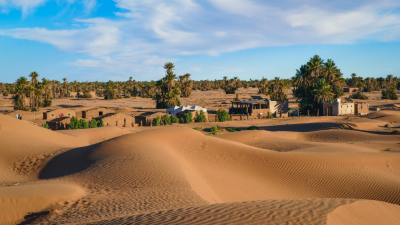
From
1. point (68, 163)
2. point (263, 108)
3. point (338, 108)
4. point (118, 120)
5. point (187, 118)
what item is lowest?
point (68, 163)

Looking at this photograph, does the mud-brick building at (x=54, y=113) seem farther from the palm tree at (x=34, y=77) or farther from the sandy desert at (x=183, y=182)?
the palm tree at (x=34, y=77)

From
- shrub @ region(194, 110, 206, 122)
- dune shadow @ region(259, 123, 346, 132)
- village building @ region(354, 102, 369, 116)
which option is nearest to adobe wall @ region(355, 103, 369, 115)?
village building @ region(354, 102, 369, 116)

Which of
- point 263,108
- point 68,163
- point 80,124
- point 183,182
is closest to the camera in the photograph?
point 183,182

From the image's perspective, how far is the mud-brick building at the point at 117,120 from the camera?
3338 cm

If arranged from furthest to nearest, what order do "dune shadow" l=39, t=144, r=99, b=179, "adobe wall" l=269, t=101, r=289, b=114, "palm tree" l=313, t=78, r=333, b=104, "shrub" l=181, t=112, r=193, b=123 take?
"adobe wall" l=269, t=101, r=289, b=114 < "palm tree" l=313, t=78, r=333, b=104 < "shrub" l=181, t=112, r=193, b=123 < "dune shadow" l=39, t=144, r=99, b=179

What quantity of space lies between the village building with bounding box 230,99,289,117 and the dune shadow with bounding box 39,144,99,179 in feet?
108

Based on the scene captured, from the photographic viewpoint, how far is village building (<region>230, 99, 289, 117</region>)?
46062 mm

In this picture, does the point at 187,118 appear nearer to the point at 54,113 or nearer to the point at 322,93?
the point at 54,113

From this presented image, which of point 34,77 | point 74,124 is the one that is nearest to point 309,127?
point 74,124

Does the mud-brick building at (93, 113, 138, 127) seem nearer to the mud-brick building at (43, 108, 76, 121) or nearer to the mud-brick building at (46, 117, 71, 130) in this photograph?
the mud-brick building at (46, 117, 71, 130)

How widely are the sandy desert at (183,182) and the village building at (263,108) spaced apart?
23021 millimetres

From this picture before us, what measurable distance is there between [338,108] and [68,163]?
41217 millimetres

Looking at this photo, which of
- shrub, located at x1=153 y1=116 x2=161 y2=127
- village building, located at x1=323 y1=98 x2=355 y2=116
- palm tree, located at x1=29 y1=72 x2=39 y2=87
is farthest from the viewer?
palm tree, located at x1=29 y1=72 x2=39 y2=87

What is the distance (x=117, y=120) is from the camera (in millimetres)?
34281
